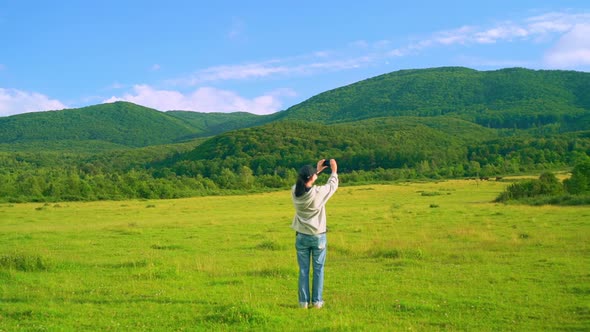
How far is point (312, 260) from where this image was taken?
8953 mm

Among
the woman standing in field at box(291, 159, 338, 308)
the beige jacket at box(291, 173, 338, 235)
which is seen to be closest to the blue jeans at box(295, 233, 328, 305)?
the woman standing in field at box(291, 159, 338, 308)

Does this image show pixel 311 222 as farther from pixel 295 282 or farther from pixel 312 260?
pixel 295 282

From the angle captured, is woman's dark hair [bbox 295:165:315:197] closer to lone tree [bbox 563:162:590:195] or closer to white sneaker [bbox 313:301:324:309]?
white sneaker [bbox 313:301:324:309]

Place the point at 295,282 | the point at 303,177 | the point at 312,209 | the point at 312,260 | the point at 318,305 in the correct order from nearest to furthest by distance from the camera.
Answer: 1. the point at 303,177
2. the point at 312,209
3. the point at 312,260
4. the point at 318,305
5. the point at 295,282

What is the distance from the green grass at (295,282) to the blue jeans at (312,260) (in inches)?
13.1

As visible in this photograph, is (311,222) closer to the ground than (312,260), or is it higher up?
higher up

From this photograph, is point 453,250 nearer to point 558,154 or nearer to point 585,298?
point 585,298

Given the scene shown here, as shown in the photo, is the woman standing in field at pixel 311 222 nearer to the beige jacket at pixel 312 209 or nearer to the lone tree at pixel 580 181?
the beige jacket at pixel 312 209

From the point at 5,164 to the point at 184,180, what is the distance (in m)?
89.5

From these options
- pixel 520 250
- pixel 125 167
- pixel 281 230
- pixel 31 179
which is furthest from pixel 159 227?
pixel 125 167

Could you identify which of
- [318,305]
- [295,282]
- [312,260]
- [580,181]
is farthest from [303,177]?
[580,181]

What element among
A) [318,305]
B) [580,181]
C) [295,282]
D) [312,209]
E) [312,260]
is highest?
[312,209]

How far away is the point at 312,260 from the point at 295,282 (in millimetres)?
3247

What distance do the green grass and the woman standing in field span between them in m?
0.45
